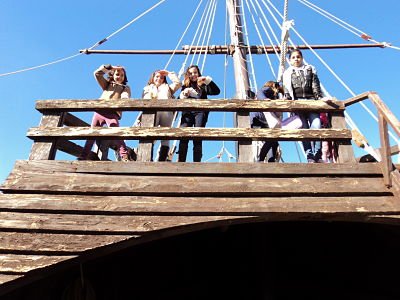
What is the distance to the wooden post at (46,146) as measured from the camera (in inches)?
140

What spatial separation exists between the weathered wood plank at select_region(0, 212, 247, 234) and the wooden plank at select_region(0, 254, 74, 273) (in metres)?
0.23

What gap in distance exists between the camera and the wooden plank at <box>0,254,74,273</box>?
8.98 feet

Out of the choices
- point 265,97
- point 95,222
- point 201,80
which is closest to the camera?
point 95,222

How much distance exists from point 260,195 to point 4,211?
7.50ft

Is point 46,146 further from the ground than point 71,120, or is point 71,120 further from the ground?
point 71,120

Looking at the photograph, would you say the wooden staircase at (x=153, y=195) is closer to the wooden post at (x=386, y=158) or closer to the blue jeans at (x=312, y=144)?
the wooden post at (x=386, y=158)

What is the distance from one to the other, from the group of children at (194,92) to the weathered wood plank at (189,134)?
545 millimetres

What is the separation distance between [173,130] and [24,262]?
1.77 m

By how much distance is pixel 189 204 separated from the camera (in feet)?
10.2

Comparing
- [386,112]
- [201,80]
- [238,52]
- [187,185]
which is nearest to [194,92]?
[201,80]

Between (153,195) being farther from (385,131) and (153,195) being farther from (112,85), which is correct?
(385,131)

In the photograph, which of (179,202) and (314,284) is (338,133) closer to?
(179,202)

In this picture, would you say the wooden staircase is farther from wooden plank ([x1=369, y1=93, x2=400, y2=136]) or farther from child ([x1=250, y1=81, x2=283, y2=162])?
child ([x1=250, y1=81, x2=283, y2=162])

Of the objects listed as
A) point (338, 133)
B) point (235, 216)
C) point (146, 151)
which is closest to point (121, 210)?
point (146, 151)
